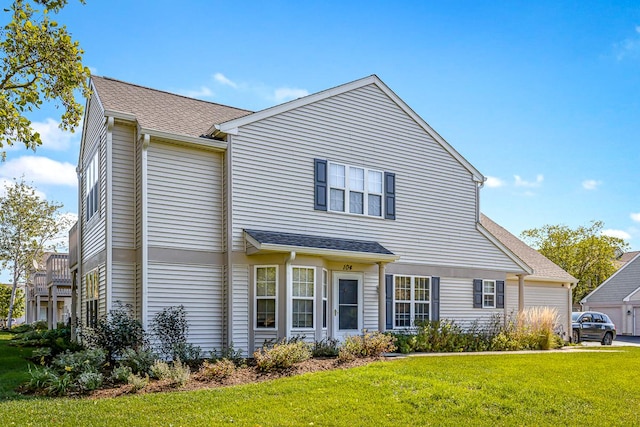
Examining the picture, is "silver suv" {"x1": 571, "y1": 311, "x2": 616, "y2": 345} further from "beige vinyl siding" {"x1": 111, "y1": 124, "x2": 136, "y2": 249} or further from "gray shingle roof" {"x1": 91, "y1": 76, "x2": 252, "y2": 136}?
"beige vinyl siding" {"x1": 111, "y1": 124, "x2": 136, "y2": 249}

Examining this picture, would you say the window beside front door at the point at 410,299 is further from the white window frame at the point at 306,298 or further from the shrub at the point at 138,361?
the shrub at the point at 138,361

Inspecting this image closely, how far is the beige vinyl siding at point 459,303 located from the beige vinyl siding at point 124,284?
33.5 ft

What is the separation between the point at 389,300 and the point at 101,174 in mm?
9224

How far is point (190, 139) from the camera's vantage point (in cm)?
1473

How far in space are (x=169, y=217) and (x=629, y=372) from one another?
11413 millimetres

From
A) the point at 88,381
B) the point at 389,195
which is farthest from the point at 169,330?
the point at 389,195

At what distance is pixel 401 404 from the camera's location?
9625mm

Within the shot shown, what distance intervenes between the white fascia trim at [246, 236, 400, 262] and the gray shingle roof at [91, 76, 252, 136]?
3.54m

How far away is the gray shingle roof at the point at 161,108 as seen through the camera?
15180 mm

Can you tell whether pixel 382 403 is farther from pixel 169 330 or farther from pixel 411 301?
pixel 411 301

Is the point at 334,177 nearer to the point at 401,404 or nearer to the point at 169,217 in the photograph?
the point at 169,217

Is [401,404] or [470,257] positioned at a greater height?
[470,257]

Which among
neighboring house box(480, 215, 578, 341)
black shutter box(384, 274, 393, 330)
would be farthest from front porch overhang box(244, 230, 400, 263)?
neighboring house box(480, 215, 578, 341)

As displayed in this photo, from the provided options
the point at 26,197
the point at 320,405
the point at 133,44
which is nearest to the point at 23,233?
the point at 26,197
